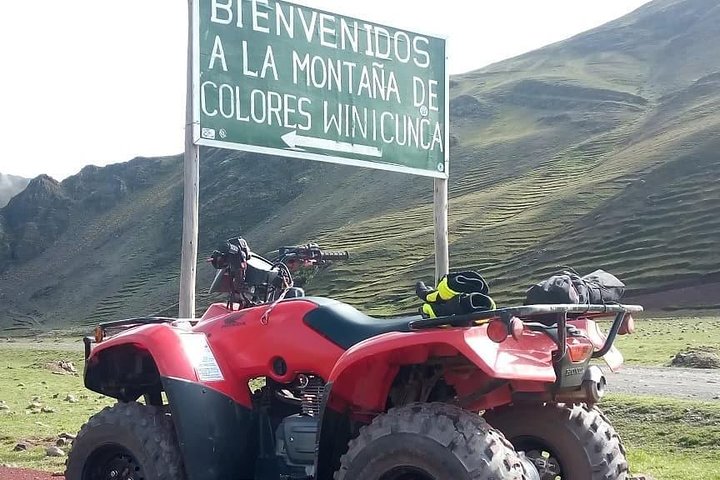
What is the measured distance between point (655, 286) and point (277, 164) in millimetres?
88253

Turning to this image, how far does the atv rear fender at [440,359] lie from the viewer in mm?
4145

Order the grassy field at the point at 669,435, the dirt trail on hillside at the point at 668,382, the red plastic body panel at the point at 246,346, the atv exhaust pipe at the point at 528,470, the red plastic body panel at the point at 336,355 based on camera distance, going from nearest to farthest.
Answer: the atv exhaust pipe at the point at 528,470 < the red plastic body panel at the point at 336,355 < the red plastic body panel at the point at 246,346 < the grassy field at the point at 669,435 < the dirt trail on hillside at the point at 668,382

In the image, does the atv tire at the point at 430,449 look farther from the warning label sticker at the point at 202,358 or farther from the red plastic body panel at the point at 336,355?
the warning label sticker at the point at 202,358

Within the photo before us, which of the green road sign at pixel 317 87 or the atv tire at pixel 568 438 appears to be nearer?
the atv tire at pixel 568 438

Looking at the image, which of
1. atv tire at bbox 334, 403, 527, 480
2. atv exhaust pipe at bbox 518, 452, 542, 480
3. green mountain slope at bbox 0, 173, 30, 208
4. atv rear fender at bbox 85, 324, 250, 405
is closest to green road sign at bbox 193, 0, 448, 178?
atv rear fender at bbox 85, 324, 250, 405

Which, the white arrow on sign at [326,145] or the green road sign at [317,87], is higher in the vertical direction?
the green road sign at [317,87]

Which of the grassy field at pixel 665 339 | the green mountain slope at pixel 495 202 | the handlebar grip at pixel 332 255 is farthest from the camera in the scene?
the green mountain slope at pixel 495 202

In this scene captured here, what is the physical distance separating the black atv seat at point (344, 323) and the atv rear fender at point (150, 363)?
716mm

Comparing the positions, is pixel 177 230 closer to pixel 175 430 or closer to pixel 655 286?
pixel 655 286

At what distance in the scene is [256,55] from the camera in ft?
25.3

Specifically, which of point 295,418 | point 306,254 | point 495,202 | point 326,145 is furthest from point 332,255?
point 495,202

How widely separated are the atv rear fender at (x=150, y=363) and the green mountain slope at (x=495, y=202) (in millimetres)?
47874

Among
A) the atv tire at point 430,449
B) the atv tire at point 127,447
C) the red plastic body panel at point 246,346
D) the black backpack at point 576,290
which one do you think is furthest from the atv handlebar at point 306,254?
the atv tire at point 430,449

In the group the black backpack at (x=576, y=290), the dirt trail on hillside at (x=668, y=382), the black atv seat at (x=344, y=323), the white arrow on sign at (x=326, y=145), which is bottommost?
the dirt trail on hillside at (x=668, y=382)
